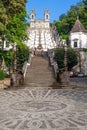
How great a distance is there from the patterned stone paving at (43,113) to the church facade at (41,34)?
133 feet

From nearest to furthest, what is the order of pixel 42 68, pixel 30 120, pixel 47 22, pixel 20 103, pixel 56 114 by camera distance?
pixel 30 120
pixel 56 114
pixel 20 103
pixel 42 68
pixel 47 22

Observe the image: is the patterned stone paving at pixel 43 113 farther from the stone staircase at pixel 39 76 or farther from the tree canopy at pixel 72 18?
the tree canopy at pixel 72 18

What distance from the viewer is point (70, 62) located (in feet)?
142

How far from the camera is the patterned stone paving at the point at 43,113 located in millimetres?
11523

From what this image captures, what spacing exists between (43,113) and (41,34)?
7104cm

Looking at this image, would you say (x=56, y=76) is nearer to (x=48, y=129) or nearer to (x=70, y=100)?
(x=70, y=100)

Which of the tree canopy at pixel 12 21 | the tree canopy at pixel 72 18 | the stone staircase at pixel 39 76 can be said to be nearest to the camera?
the stone staircase at pixel 39 76

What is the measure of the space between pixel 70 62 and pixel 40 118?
30894mm

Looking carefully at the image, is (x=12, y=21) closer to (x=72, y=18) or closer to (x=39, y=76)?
(x=39, y=76)

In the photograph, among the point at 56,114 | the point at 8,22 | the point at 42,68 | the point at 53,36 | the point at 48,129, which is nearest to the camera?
the point at 48,129

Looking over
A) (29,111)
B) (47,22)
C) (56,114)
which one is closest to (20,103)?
(29,111)

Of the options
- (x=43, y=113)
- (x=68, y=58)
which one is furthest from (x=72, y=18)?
(x=43, y=113)

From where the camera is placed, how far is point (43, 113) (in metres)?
13.7

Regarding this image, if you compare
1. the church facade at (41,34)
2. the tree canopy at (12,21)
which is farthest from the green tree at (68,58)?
the church facade at (41,34)
